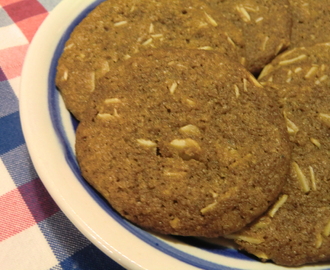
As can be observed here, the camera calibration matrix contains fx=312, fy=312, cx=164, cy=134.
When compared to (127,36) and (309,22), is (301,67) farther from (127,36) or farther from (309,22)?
(127,36)

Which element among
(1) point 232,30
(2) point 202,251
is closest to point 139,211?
(2) point 202,251

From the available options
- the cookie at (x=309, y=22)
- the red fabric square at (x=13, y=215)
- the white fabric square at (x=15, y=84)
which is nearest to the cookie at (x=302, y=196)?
the cookie at (x=309, y=22)

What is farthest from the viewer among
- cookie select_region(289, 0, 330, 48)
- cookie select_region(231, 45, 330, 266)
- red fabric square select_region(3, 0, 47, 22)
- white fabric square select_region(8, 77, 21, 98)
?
red fabric square select_region(3, 0, 47, 22)

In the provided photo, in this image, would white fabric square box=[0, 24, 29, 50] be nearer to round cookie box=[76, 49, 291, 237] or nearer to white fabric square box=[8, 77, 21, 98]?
white fabric square box=[8, 77, 21, 98]

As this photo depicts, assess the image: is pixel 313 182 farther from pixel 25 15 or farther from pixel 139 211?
pixel 25 15

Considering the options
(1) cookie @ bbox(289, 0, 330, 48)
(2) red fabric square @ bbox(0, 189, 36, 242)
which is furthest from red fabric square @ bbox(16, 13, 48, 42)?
(1) cookie @ bbox(289, 0, 330, 48)

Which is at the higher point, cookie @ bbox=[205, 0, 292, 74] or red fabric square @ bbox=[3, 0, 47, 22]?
red fabric square @ bbox=[3, 0, 47, 22]
